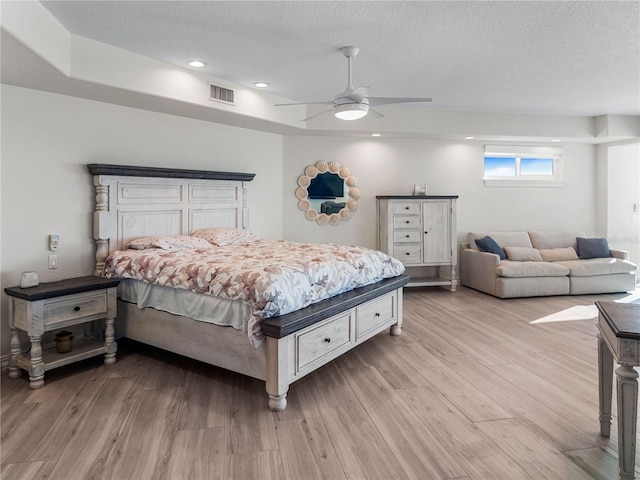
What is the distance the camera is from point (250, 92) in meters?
4.64

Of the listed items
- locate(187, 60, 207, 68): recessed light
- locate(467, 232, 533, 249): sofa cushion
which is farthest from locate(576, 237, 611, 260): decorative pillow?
locate(187, 60, 207, 68): recessed light

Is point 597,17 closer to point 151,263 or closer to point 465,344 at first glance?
point 465,344

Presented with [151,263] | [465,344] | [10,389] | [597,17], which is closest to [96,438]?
[10,389]

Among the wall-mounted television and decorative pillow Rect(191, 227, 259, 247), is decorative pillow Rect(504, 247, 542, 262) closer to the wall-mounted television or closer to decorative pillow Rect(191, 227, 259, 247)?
the wall-mounted television

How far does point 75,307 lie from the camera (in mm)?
3105

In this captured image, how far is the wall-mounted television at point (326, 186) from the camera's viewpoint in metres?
5.98

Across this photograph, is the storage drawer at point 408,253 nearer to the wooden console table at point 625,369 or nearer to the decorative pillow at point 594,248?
the decorative pillow at point 594,248

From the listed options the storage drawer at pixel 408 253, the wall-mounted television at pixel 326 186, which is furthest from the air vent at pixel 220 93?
the storage drawer at pixel 408 253

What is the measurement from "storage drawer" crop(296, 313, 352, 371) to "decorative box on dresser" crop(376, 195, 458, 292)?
2910 mm

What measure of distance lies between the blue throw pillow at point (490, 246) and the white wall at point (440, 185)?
22.7 inches

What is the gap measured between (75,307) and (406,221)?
4278mm

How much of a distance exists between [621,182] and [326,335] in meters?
6.63

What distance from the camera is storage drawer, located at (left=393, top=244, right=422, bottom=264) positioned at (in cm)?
593

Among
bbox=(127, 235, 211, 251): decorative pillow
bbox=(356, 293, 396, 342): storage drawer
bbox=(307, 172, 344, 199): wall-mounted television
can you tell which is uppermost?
bbox=(307, 172, 344, 199): wall-mounted television
